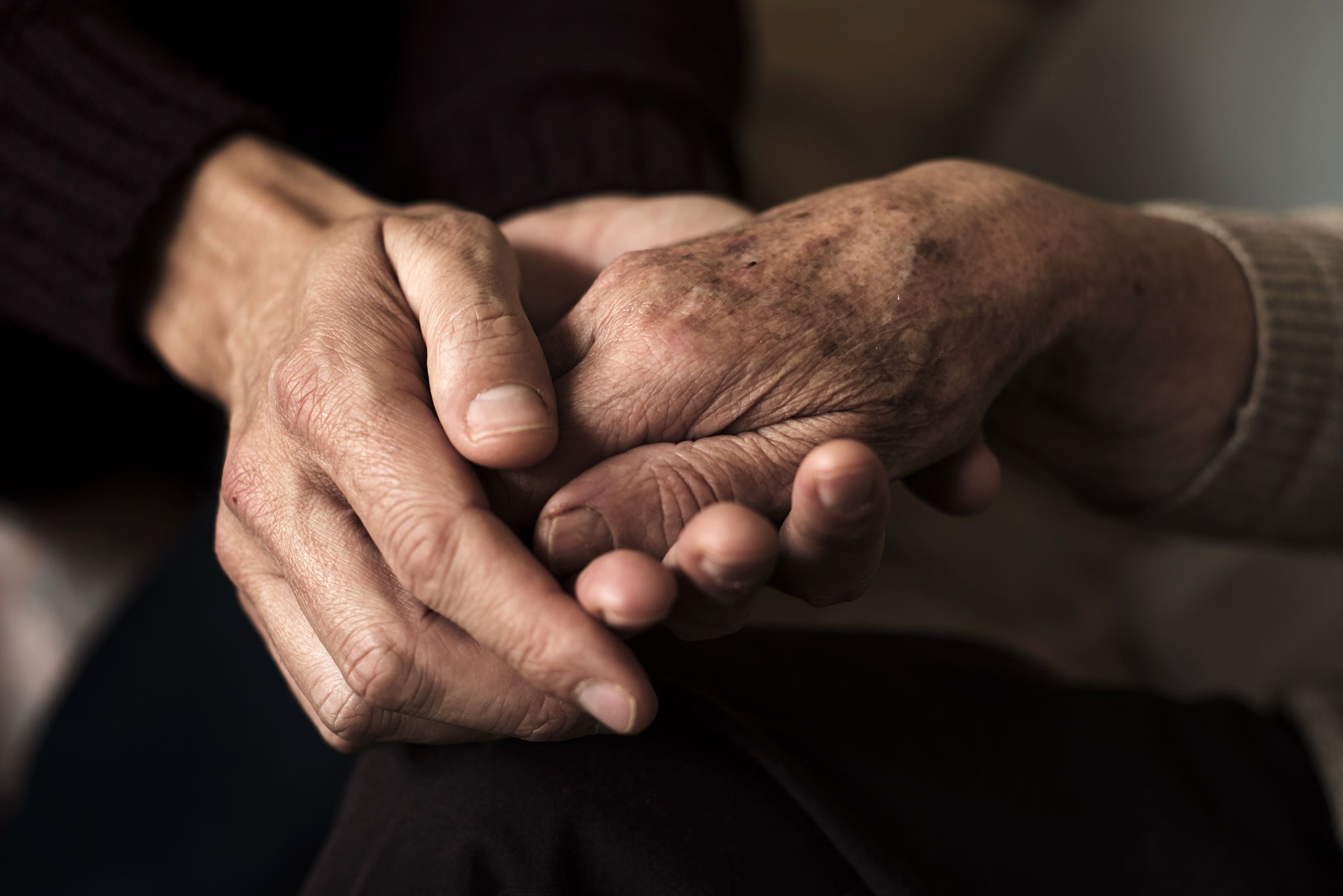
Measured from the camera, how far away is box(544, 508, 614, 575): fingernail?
1.61 feet

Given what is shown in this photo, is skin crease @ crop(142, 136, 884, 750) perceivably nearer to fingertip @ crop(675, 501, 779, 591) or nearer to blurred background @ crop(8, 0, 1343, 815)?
fingertip @ crop(675, 501, 779, 591)

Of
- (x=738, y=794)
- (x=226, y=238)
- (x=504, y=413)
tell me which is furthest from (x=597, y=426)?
(x=226, y=238)

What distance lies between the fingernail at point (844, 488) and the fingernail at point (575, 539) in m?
0.13

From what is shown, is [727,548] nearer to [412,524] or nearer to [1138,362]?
[412,524]

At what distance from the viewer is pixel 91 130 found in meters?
0.80

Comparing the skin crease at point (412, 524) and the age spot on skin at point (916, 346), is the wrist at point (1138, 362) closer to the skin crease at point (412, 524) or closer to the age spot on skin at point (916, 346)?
the age spot on skin at point (916, 346)

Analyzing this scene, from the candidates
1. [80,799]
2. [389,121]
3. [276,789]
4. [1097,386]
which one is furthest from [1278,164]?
[80,799]

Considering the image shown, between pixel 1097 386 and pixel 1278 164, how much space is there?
0.83 meters

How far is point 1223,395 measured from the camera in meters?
0.81

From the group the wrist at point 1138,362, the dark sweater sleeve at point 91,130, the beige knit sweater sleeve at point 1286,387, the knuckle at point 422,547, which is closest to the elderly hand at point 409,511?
the knuckle at point 422,547

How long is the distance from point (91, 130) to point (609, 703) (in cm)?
77

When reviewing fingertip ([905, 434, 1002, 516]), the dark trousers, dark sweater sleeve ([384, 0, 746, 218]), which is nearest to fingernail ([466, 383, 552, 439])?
the dark trousers

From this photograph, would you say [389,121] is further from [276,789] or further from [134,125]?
[276,789]

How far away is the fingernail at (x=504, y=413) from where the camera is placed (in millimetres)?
481
